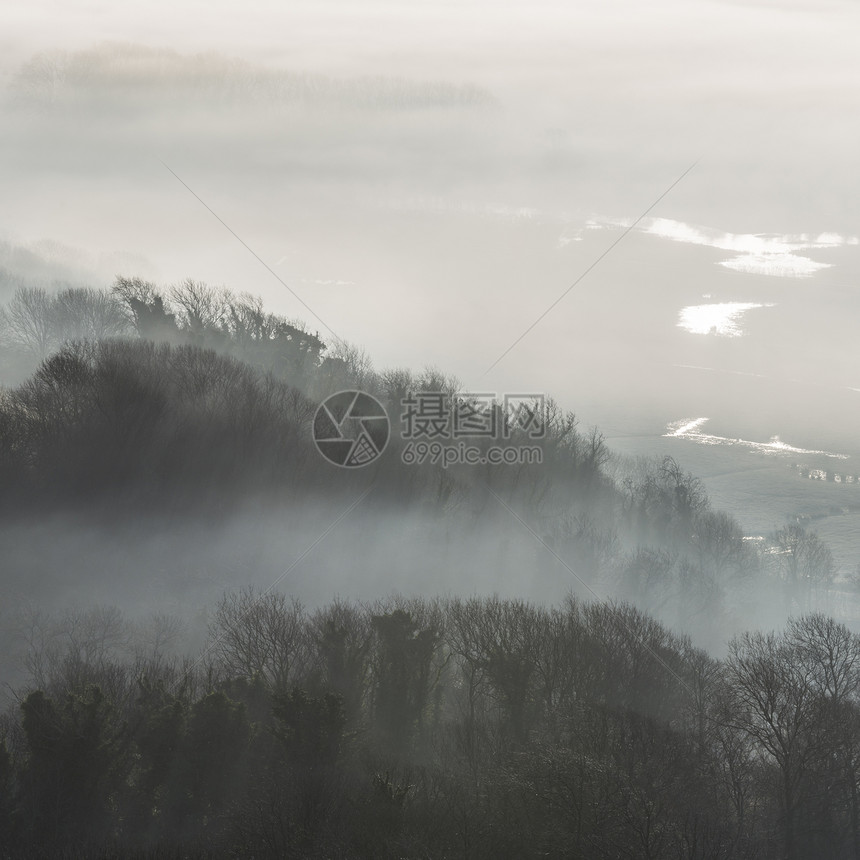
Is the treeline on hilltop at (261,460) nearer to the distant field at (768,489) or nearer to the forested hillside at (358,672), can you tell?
the forested hillside at (358,672)

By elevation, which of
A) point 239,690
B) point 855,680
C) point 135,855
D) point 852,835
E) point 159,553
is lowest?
point 135,855

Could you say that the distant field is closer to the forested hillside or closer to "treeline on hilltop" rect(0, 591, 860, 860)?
the forested hillside

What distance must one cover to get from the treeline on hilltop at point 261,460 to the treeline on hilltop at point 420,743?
16375mm

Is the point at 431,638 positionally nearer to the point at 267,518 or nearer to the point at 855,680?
the point at 855,680

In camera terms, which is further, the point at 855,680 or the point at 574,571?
the point at 574,571

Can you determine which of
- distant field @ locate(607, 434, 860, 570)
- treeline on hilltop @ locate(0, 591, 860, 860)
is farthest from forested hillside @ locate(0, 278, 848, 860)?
distant field @ locate(607, 434, 860, 570)

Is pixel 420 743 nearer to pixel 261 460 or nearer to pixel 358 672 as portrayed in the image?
pixel 358 672

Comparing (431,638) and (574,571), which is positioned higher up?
(574,571)

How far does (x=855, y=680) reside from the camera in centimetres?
4525

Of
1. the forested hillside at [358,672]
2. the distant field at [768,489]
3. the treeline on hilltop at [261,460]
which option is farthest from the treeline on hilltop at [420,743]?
the distant field at [768,489]

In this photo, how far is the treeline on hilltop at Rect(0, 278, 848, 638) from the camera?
64.5 metres

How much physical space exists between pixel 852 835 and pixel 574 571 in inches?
1491

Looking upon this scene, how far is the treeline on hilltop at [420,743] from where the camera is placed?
31859 mm

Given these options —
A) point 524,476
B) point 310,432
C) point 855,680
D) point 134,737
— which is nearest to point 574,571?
point 524,476
